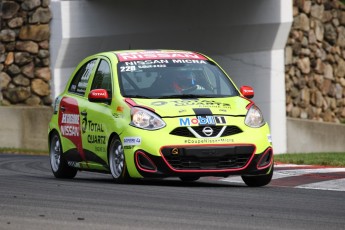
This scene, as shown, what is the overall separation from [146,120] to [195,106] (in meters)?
0.57

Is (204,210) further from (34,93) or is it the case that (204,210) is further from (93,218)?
(34,93)

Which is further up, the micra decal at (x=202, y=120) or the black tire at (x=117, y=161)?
the micra decal at (x=202, y=120)

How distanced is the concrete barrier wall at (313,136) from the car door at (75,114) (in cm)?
1223

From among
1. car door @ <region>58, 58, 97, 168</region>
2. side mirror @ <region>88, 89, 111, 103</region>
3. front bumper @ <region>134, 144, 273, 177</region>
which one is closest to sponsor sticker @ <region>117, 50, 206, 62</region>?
car door @ <region>58, 58, 97, 168</region>

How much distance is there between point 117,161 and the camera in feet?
45.6

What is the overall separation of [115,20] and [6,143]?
3529mm

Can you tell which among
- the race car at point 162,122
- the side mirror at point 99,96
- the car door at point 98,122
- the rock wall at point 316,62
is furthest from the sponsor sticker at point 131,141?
the rock wall at point 316,62

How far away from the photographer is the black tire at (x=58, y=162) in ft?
51.5

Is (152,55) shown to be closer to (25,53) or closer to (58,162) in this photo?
(58,162)

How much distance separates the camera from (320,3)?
29891 mm

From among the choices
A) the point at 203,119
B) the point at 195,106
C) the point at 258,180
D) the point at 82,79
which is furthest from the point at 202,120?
the point at 82,79

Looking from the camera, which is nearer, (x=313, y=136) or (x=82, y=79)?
(x=82, y=79)

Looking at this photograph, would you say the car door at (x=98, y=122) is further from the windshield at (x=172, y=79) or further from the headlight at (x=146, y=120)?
the headlight at (x=146, y=120)

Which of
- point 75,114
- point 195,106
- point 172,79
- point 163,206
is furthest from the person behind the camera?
point 75,114
